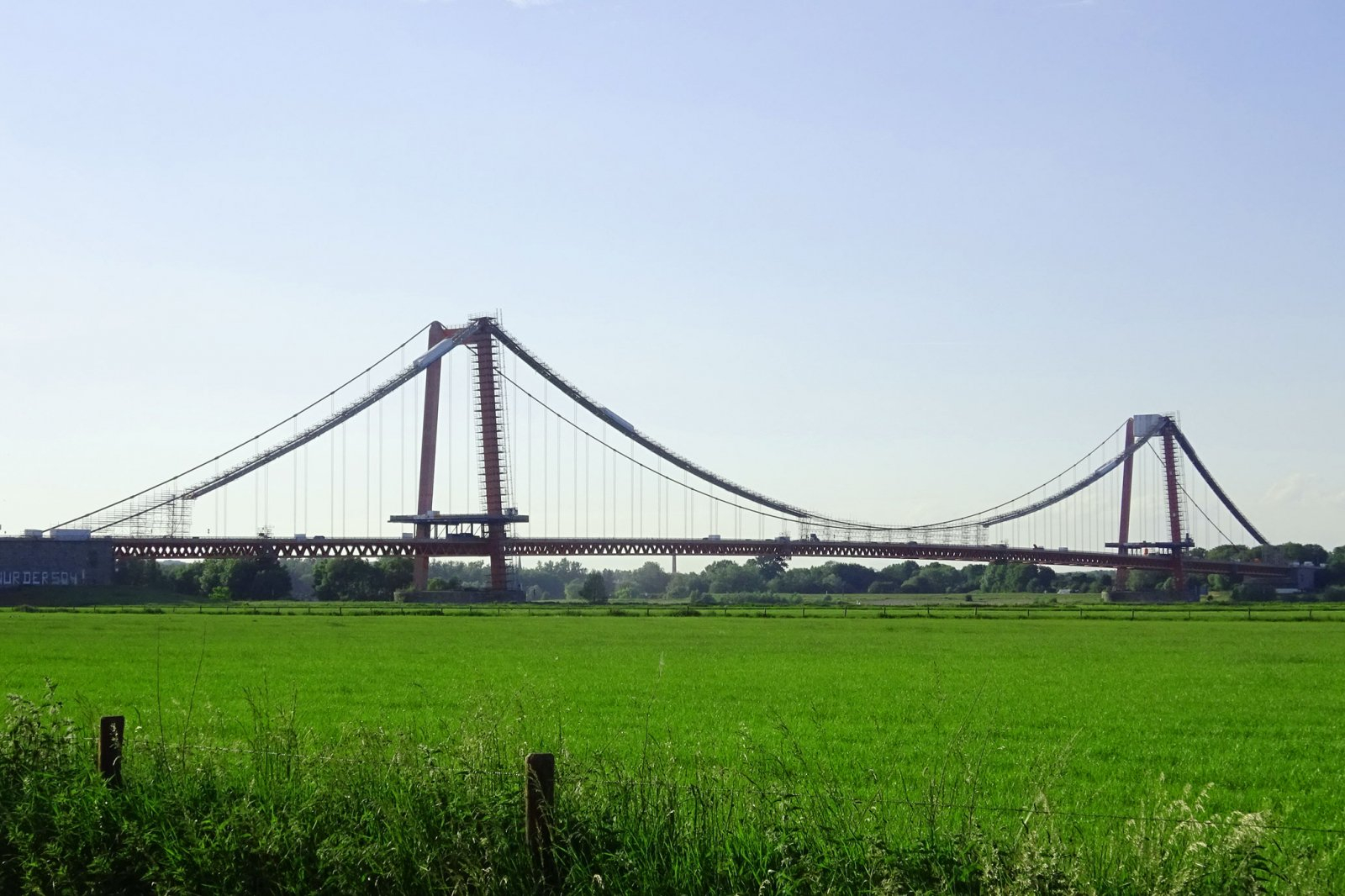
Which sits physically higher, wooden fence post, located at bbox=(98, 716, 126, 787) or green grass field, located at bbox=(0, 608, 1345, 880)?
wooden fence post, located at bbox=(98, 716, 126, 787)

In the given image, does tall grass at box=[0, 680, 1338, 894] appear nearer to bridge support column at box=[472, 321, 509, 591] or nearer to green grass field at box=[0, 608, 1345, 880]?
green grass field at box=[0, 608, 1345, 880]

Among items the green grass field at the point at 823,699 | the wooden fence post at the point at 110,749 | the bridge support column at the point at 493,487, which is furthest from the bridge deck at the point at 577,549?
the wooden fence post at the point at 110,749

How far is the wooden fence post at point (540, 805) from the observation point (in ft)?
22.4

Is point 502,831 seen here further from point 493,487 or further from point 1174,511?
point 1174,511

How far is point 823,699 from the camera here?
21.9 m

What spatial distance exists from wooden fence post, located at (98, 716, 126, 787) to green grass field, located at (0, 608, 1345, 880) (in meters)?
0.11

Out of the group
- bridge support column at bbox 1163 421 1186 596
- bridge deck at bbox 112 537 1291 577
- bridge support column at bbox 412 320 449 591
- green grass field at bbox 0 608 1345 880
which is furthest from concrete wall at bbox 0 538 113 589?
bridge support column at bbox 1163 421 1186 596

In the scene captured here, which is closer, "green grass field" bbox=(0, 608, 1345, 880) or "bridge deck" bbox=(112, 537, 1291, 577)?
"green grass field" bbox=(0, 608, 1345, 880)

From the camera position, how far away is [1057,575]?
160 metres

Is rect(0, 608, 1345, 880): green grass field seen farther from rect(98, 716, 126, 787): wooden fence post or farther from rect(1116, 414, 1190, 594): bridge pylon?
rect(1116, 414, 1190, 594): bridge pylon

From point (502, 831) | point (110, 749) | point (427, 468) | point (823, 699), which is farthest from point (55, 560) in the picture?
point (502, 831)

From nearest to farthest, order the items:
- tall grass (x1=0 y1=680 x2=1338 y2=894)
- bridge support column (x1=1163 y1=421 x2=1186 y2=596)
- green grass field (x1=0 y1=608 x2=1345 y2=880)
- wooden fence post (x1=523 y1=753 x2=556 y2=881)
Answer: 1. tall grass (x1=0 y1=680 x2=1338 y2=894)
2. wooden fence post (x1=523 y1=753 x2=556 y2=881)
3. green grass field (x1=0 y1=608 x2=1345 y2=880)
4. bridge support column (x1=1163 y1=421 x2=1186 y2=596)

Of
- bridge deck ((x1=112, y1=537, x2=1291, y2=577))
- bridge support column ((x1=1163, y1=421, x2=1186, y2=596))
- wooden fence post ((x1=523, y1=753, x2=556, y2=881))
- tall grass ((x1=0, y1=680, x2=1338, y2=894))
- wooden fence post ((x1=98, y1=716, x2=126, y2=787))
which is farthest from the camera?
bridge support column ((x1=1163, y1=421, x2=1186, y2=596))

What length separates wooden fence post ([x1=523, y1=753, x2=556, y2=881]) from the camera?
6.82 m
